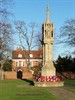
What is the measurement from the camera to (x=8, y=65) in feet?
236

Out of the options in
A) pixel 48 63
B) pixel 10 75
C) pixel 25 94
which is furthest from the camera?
pixel 10 75

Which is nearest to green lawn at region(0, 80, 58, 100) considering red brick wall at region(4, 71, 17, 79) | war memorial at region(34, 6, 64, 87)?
war memorial at region(34, 6, 64, 87)

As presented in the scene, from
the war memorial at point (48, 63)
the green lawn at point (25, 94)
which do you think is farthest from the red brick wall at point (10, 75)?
the green lawn at point (25, 94)

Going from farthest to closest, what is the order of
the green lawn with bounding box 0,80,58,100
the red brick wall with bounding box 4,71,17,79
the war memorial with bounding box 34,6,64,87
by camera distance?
the red brick wall with bounding box 4,71,17,79, the war memorial with bounding box 34,6,64,87, the green lawn with bounding box 0,80,58,100

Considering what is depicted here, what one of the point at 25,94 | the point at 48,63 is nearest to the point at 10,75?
the point at 48,63

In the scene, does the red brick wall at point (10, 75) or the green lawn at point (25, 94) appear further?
the red brick wall at point (10, 75)

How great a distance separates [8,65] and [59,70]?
1511 centimetres

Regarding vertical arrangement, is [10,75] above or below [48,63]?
below

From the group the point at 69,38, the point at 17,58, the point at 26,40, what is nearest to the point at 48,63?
the point at 69,38

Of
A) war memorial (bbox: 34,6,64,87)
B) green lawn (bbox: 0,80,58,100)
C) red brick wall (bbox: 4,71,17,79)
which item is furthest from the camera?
red brick wall (bbox: 4,71,17,79)

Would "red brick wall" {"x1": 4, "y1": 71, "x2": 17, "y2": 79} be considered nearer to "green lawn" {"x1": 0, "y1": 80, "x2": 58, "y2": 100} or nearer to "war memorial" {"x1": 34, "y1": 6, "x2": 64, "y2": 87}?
"war memorial" {"x1": 34, "y1": 6, "x2": 64, "y2": 87}

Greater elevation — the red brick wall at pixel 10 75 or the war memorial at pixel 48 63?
the war memorial at pixel 48 63

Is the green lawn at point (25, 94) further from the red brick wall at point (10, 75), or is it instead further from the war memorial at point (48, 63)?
the red brick wall at point (10, 75)

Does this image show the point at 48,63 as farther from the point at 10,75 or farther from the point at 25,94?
the point at 10,75
